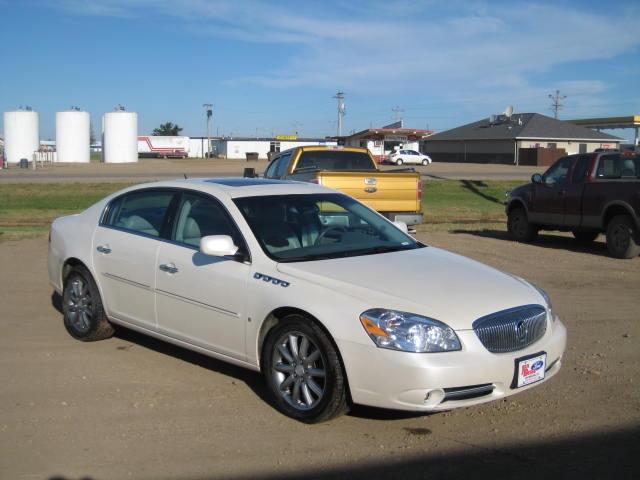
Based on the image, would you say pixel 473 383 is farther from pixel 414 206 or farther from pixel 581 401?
pixel 414 206

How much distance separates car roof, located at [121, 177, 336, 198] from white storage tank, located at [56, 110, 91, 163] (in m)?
74.4

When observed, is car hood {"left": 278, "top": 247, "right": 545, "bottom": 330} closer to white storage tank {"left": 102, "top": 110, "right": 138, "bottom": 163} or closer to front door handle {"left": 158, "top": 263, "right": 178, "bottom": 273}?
front door handle {"left": 158, "top": 263, "right": 178, "bottom": 273}

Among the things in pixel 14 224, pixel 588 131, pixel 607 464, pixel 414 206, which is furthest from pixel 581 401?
pixel 588 131

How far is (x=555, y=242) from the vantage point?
1474 cm

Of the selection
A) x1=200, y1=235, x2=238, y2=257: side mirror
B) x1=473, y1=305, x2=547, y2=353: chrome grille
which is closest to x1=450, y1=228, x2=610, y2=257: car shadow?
x1=473, y1=305, x2=547, y2=353: chrome grille

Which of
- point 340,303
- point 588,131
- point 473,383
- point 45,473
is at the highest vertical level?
point 588,131

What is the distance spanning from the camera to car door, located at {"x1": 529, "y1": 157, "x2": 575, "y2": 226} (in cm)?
1348

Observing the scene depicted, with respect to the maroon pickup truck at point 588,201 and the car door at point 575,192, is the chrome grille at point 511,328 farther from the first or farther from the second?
the car door at point 575,192

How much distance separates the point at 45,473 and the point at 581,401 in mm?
3603

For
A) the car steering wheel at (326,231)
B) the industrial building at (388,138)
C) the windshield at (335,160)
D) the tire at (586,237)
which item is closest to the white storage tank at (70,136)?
the industrial building at (388,138)

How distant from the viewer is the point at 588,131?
229 feet

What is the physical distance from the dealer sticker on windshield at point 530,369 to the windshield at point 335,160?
973 centimetres

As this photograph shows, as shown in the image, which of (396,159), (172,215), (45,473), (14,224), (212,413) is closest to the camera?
(45,473)

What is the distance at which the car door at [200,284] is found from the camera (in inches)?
207
